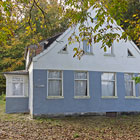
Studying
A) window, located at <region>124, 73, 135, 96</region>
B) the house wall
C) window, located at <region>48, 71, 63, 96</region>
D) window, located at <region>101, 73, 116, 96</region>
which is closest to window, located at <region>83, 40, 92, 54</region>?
window, located at <region>101, 73, 116, 96</region>

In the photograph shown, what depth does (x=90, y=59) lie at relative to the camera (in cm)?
1445

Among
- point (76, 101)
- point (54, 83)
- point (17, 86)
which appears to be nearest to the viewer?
point (54, 83)

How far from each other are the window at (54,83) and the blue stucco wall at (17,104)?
360 centimetres

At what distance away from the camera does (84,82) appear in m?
14.3

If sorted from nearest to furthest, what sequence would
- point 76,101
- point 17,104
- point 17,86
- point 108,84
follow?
point 76,101
point 108,84
point 17,104
point 17,86

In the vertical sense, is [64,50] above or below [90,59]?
above

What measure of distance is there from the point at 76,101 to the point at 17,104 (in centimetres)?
515

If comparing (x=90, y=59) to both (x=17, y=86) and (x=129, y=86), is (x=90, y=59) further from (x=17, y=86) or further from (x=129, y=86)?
(x=17, y=86)

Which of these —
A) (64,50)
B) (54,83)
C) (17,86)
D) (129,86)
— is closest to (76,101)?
(54,83)

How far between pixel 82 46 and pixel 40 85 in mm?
4359

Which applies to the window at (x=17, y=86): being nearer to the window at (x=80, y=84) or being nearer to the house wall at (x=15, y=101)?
the house wall at (x=15, y=101)

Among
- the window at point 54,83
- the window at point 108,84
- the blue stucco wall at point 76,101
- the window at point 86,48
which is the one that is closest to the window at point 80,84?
the blue stucco wall at point 76,101

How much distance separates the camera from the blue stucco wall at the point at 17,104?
1535 centimetres

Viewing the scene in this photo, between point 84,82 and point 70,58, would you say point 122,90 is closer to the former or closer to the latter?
point 84,82
